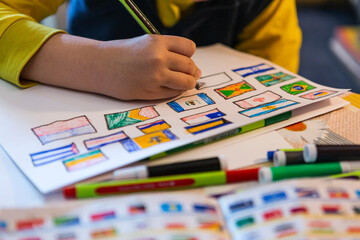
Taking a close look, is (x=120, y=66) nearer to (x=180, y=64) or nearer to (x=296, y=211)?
(x=180, y=64)

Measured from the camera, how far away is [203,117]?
0.44 metres

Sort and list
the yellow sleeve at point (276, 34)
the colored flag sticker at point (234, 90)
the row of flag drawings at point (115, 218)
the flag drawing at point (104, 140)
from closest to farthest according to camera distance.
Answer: the row of flag drawings at point (115, 218)
the flag drawing at point (104, 140)
the colored flag sticker at point (234, 90)
the yellow sleeve at point (276, 34)

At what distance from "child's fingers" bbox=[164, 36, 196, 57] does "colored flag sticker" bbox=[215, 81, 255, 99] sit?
64mm

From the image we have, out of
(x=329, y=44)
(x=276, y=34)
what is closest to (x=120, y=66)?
(x=276, y=34)

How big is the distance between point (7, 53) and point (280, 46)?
47 cm

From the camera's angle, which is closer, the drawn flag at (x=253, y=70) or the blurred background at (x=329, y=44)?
the drawn flag at (x=253, y=70)

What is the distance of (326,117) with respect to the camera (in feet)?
1.51

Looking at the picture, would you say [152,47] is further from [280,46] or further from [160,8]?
[280,46]

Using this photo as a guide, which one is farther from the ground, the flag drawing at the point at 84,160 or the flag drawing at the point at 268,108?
the flag drawing at the point at 268,108

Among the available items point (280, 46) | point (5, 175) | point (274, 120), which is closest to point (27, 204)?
point (5, 175)

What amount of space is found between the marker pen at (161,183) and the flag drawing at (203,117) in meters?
0.10

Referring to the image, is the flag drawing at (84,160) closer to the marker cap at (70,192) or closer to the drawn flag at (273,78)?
the marker cap at (70,192)

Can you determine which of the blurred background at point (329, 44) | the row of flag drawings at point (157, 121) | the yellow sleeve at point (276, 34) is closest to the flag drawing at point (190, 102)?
the row of flag drawings at point (157, 121)

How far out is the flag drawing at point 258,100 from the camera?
464mm
